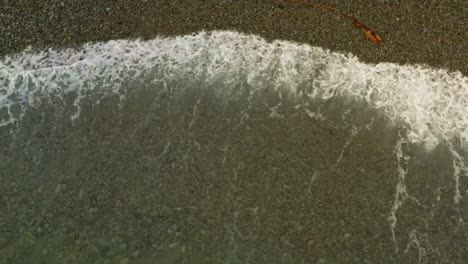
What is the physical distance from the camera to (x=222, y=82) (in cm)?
665

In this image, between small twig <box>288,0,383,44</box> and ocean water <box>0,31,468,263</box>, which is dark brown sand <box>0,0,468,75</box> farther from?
ocean water <box>0,31,468,263</box>

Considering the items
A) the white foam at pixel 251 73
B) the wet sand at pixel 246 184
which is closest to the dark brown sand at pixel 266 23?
the wet sand at pixel 246 184

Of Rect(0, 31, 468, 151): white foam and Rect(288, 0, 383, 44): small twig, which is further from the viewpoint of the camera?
Rect(288, 0, 383, 44): small twig

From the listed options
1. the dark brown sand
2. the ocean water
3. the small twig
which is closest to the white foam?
the ocean water

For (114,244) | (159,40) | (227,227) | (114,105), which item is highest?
(159,40)

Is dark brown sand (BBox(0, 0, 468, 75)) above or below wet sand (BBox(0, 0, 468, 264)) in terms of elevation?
above

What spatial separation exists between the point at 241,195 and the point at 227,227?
41 cm

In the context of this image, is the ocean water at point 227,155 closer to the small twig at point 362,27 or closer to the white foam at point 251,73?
the white foam at point 251,73

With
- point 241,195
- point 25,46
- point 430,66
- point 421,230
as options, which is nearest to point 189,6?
point 25,46

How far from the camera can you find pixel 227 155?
5.96 metres

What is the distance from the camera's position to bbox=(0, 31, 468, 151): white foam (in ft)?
20.8

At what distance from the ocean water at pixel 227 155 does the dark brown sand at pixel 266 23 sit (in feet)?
0.57

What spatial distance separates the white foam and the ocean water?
0.02 m

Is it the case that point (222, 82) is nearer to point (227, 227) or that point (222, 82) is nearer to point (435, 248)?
point (227, 227)
